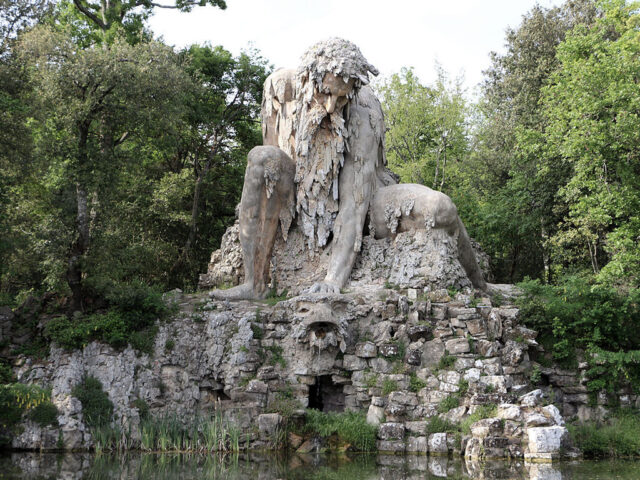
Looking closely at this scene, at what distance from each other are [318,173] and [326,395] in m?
3.95

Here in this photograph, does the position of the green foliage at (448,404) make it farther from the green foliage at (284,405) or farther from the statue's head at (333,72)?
the statue's head at (333,72)

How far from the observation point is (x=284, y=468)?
8.20 metres

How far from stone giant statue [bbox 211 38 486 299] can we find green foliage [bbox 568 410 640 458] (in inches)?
154

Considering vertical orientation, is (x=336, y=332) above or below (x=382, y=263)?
below

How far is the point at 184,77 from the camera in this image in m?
14.1

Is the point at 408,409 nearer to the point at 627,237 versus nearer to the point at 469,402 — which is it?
the point at 469,402

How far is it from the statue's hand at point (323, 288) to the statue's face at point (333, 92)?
121 inches

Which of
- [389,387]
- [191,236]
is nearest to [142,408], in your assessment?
[389,387]

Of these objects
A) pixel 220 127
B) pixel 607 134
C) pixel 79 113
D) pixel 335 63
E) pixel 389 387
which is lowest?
pixel 389 387

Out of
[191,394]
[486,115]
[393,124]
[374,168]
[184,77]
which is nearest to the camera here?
[191,394]

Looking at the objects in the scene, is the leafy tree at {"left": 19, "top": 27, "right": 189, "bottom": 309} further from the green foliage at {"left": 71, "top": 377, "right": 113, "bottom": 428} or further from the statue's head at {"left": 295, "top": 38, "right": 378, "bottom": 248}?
the statue's head at {"left": 295, "top": 38, "right": 378, "bottom": 248}

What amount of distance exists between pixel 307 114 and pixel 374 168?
159cm

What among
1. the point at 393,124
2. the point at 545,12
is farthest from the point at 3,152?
the point at 545,12

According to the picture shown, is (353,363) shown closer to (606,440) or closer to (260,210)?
(260,210)
